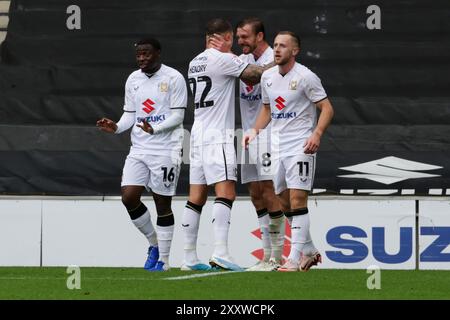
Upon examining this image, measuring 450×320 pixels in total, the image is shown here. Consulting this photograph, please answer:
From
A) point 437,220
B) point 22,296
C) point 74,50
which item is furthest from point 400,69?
point 22,296

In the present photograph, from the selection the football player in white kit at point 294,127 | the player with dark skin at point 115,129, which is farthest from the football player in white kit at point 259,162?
the player with dark skin at point 115,129

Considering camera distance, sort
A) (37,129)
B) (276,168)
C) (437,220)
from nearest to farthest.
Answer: (276,168) → (437,220) → (37,129)

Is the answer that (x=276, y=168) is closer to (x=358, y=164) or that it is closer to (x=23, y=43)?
(x=358, y=164)

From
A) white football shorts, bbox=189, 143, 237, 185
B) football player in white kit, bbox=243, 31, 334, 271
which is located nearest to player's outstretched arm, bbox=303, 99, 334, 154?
football player in white kit, bbox=243, 31, 334, 271

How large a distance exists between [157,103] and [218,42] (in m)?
0.66

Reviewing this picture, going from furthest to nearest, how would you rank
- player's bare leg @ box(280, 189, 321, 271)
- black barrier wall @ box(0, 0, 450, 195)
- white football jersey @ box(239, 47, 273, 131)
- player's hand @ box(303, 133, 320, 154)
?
black barrier wall @ box(0, 0, 450, 195) → white football jersey @ box(239, 47, 273, 131) → player's bare leg @ box(280, 189, 321, 271) → player's hand @ box(303, 133, 320, 154)

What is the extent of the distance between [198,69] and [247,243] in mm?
2756

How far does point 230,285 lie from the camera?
804 centimetres

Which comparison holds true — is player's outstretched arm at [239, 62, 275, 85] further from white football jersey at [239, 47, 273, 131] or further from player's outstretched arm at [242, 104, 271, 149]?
white football jersey at [239, 47, 273, 131]

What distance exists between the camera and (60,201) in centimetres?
1223

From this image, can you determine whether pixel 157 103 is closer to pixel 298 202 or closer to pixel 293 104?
pixel 293 104

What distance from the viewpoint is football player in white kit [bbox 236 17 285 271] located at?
32.8 ft

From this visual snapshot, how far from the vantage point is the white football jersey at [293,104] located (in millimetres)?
9367

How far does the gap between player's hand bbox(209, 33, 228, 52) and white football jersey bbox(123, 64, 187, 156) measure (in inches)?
14.0
